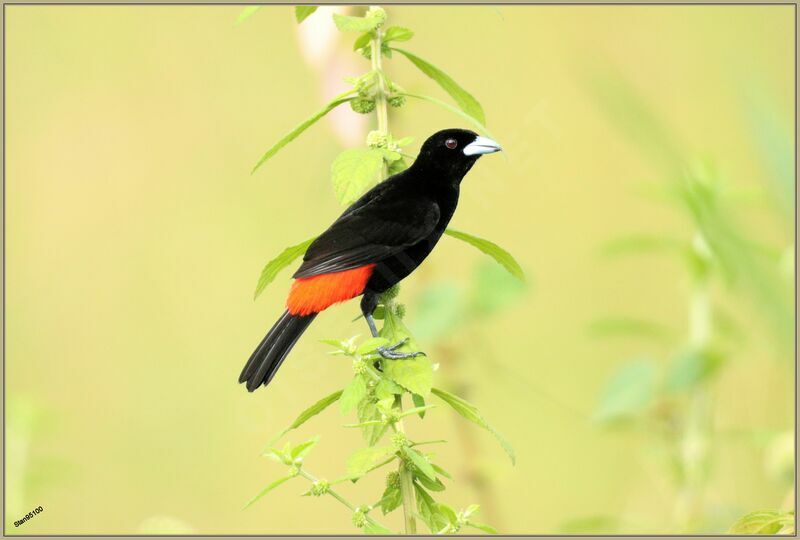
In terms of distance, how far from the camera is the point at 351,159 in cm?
133

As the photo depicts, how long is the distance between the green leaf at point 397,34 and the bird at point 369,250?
291mm

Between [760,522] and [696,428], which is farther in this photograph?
[696,428]

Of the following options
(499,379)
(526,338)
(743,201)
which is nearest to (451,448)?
(526,338)

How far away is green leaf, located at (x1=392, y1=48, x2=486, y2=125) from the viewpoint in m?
1.44

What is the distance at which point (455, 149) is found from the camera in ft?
6.47

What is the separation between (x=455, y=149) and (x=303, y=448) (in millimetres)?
880

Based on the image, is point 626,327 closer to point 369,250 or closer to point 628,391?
point 628,391

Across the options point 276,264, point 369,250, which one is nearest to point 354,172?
point 276,264

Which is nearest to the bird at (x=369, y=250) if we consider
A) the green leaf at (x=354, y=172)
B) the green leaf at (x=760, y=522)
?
the green leaf at (x=354, y=172)

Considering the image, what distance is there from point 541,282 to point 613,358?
2.05 feet

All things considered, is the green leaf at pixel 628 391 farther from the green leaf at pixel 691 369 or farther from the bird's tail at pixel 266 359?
the bird's tail at pixel 266 359

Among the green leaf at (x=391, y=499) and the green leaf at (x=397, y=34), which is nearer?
the green leaf at (x=391, y=499)

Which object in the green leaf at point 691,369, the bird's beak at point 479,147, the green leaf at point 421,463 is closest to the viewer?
the green leaf at point 421,463

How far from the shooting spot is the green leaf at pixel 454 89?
1.44 meters
